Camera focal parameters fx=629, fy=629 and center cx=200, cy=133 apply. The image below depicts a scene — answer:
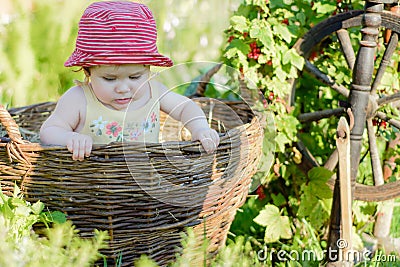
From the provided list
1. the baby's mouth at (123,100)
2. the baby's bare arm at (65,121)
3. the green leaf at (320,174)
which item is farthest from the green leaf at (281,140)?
the baby's bare arm at (65,121)

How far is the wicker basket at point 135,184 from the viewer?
5.84 ft

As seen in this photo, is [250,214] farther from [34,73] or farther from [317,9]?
[34,73]

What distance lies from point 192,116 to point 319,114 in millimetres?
592

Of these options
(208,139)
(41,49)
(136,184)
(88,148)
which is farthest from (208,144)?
(41,49)

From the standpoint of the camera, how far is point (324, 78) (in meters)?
2.41

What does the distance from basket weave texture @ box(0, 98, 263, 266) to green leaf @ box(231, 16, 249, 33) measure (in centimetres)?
46

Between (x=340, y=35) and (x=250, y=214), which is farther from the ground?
(x=340, y=35)

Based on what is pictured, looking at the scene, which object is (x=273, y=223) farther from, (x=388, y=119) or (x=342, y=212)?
(x=388, y=119)

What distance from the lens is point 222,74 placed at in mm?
2436

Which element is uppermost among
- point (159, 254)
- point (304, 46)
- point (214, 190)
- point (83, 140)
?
point (304, 46)

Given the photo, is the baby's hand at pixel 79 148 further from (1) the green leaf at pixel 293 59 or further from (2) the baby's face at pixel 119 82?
(1) the green leaf at pixel 293 59

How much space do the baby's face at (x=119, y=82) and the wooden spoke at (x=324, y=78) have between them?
0.69m

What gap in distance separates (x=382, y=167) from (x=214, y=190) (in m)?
0.96

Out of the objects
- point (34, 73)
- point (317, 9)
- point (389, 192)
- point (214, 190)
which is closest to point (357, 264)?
point (389, 192)
